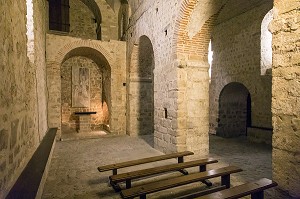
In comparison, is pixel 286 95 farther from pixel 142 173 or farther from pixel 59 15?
pixel 59 15

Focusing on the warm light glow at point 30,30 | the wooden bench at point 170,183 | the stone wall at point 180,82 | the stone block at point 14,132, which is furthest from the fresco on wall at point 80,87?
the wooden bench at point 170,183

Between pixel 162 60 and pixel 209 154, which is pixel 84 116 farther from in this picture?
pixel 209 154

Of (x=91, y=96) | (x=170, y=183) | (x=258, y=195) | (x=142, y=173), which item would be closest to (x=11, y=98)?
(x=142, y=173)

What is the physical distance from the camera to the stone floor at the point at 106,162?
10.6 feet

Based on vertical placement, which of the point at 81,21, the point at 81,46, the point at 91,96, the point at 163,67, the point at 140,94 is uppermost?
the point at 81,21

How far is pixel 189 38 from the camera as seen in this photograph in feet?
16.1

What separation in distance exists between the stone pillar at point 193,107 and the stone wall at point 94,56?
4106 mm

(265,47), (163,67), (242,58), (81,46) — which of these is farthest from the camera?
(81,46)

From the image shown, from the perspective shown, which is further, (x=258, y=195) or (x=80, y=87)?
(x=80, y=87)

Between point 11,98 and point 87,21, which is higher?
point 87,21

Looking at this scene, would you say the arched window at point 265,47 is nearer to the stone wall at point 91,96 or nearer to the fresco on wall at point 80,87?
the stone wall at point 91,96

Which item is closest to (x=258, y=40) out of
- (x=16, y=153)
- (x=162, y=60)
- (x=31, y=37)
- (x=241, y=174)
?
(x=162, y=60)

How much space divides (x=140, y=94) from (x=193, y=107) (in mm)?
3603

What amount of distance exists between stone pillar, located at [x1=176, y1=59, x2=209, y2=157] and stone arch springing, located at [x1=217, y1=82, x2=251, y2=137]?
3619 millimetres
